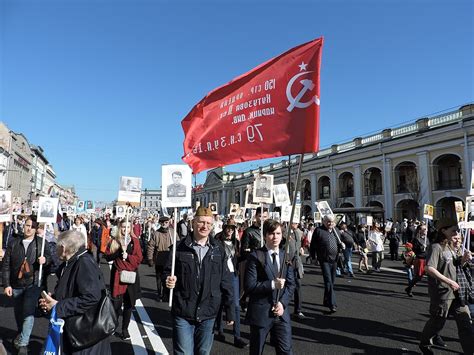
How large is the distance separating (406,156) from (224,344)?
3679 centimetres

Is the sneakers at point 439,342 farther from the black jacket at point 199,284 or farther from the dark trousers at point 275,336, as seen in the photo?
the black jacket at point 199,284

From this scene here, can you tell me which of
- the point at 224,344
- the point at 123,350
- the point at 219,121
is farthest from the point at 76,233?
the point at 224,344

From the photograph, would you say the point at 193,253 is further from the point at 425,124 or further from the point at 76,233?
the point at 425,124

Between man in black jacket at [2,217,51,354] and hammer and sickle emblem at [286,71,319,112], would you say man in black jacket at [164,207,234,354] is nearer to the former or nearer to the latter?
hammer and sickle emblem at [286,71,319,112]

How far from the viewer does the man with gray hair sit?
24.4 feet

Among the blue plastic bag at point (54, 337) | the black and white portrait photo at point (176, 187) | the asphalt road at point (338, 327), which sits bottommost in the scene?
the asphalt road at point (338, 327)

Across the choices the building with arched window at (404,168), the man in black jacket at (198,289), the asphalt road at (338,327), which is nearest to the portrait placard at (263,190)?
the asphalt road at (338,327)

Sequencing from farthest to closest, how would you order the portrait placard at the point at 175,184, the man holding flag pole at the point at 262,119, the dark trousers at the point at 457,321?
the portrait placard at the point at 175,184 → the dark trousers at the point at 457,321 → the man holding flag pole at the point at 262,119

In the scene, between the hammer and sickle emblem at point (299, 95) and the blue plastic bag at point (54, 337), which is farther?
the hammer and sickle emblem at point (299, 95)

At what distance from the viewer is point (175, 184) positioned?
18.9ft

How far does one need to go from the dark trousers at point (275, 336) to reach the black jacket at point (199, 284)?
15.8 inches

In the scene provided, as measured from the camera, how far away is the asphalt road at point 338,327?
536 centimetres

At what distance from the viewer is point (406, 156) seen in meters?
37.6

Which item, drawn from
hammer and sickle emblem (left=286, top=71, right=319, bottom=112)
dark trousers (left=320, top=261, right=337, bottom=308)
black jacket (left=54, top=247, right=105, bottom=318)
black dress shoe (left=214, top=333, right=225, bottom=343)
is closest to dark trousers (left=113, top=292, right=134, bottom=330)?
black dress shoe (left=214, top=333, right=225, bottom=343)
